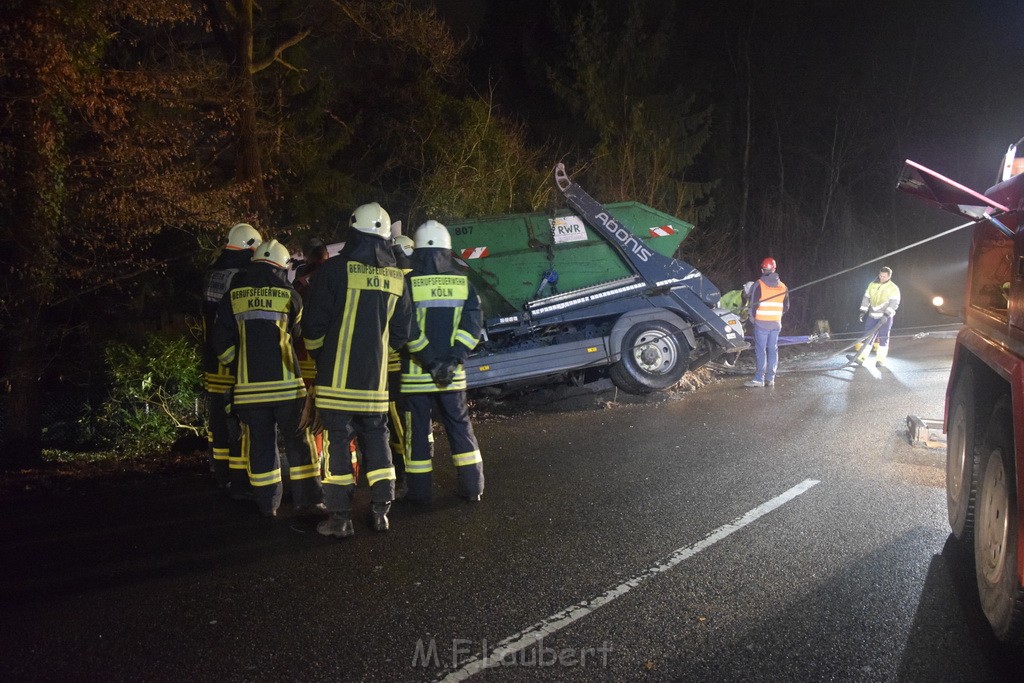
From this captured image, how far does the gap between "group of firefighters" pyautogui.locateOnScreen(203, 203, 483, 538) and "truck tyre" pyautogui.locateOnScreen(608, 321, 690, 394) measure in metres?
A: 4.30

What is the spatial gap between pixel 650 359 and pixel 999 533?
251 inches

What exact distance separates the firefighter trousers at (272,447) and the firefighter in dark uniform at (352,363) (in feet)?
1.40

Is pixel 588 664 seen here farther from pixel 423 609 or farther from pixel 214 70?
pixel 214 70

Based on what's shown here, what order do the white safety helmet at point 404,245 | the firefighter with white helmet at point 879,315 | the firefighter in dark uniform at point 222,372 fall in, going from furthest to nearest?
the firefighter with white helmet at point 879,315, the white safety helmet at point 404,245, the firefighter in dark uniform at point 222,372

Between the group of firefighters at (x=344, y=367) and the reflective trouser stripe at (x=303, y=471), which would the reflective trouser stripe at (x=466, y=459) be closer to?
the group of firefighters at (x=344, y=367)

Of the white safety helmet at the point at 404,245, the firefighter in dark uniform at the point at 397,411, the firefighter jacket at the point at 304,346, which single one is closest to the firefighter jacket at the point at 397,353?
the firefighter in dark uniform at the point at 397,411

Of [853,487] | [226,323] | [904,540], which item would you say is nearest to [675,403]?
[853,487]

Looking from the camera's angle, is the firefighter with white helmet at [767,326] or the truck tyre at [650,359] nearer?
the truck tyre at [650,359]

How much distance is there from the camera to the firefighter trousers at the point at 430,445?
5.45 m

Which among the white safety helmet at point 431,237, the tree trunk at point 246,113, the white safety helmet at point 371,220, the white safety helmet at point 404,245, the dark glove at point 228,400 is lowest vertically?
the dark glove at point 228,400

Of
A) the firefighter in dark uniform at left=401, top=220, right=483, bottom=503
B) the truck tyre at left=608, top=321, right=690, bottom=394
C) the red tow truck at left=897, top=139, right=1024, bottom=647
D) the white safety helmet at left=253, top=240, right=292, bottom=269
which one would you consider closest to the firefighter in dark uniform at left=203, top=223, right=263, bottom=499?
the white safety helmet at left=253, top=240, right=292, bottom=269

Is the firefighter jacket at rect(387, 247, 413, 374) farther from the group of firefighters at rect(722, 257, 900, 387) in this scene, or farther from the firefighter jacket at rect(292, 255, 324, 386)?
the group of firefighters at rect(722, 257, 900, 387)

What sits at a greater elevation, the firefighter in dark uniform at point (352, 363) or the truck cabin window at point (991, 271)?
the truck cabin window at point (991, 271)

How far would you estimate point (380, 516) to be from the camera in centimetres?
494
